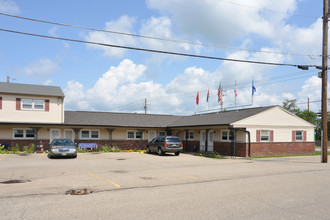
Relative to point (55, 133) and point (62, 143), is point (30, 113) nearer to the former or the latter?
point (55, 133)

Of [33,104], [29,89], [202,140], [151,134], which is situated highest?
[29,89]

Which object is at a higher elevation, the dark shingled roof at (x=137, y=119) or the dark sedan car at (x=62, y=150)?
the dark shingled roof at (x=137, y=119)

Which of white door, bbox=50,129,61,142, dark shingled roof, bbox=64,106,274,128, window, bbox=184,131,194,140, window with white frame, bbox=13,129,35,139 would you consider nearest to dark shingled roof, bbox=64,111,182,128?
dark shingled roof, bbox=64,106,274,128

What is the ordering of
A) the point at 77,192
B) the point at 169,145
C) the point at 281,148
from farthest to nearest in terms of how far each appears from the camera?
the point at 281,148 → the point at 169,145 → the point at 77,192

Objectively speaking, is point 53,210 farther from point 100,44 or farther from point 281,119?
point 281,119

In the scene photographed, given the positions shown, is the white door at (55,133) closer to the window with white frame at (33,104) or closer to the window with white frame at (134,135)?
the window with white frame at (33,104)

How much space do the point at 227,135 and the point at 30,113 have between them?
1823 cm

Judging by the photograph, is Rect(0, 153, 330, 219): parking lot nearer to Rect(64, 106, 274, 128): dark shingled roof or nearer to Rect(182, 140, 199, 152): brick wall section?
Rect(64, 106, 274, 128): dark shingled roof

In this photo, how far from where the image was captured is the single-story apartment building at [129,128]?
24.6m

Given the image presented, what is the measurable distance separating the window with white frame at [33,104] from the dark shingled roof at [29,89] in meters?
0.72

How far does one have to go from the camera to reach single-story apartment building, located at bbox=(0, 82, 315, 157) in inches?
967

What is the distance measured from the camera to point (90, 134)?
1176 inches

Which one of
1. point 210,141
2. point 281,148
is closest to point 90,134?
point 210,141

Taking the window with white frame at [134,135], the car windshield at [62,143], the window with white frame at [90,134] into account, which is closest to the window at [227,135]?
the window with white frame at [134,135]
